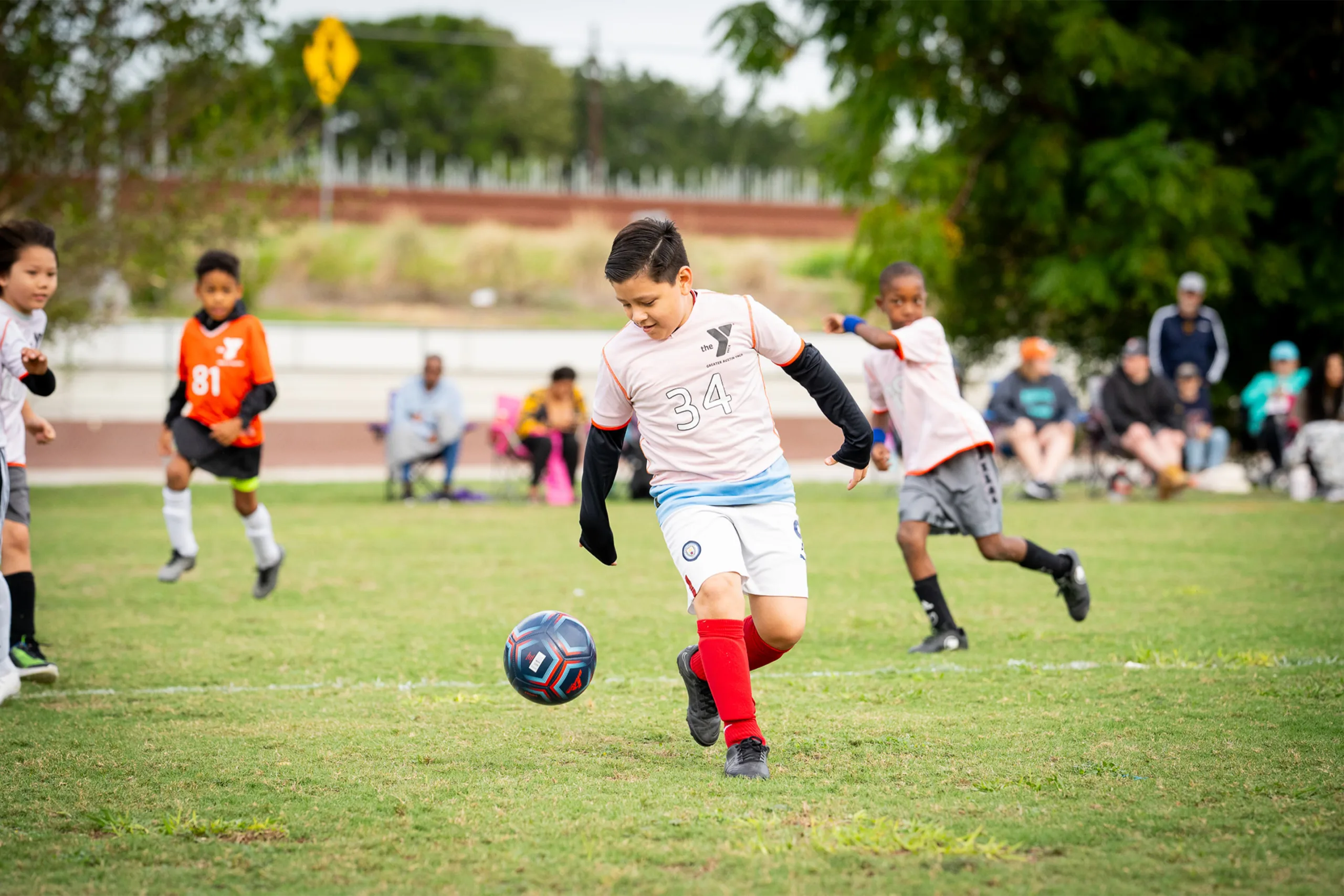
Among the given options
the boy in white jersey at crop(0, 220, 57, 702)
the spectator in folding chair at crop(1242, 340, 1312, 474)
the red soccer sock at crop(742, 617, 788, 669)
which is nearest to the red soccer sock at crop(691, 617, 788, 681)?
the red soccer sock at crop(742, 617, 788, 669)

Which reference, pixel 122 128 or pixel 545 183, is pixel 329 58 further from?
pixel 122 128

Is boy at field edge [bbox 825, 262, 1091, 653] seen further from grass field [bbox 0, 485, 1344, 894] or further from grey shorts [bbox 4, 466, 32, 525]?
grey shorts [bbox 4, 466, 32, 525]

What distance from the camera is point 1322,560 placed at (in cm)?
981

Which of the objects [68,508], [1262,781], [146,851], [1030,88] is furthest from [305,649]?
Result: [1030,88]

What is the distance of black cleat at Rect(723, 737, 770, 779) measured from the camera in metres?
4.25

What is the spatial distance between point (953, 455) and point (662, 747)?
2607 mm

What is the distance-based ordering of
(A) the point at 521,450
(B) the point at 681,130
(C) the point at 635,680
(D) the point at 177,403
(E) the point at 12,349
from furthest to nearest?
(B) the point at 681,130 → (A) the point at 521,450 → (D) the point at 177,403 → (C) the point at 635,680 → (E) the point at 12,349

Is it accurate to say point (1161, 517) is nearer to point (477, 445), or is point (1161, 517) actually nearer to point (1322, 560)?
point (1322, 560)

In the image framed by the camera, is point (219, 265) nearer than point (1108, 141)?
Yes

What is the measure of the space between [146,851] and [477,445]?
21.0 m

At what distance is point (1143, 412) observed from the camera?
1516 cm

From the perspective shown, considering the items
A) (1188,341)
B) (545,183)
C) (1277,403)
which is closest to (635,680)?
(1188,341)

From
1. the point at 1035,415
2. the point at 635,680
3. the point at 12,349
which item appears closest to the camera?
the point at 12,349

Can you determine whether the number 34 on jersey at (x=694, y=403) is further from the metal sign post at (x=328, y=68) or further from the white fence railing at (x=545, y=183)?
the white fence railing at (x=545, y=183)
